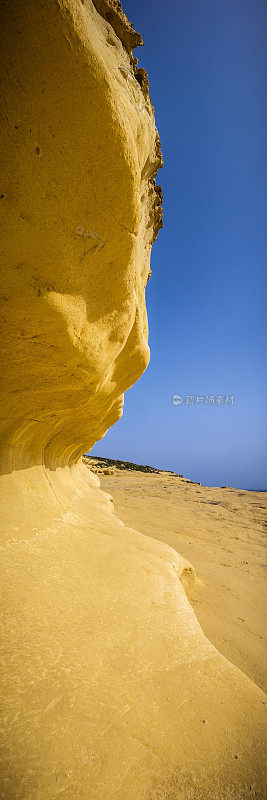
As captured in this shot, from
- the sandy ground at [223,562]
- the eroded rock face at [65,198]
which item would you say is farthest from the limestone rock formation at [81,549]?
the sandy ground at [223,562]

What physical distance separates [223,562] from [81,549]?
3376 mm

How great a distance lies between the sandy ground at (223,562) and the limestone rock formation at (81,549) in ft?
3.23

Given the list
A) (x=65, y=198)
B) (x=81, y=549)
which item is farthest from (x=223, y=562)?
(x=65, y=198)

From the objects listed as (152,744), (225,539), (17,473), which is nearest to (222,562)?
(225,539)

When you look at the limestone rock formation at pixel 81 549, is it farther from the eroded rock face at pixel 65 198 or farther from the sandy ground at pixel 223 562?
the sandy ground at pixel 223 562

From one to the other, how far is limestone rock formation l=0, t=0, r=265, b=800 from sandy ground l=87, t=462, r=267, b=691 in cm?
98

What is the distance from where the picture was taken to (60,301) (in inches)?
70.7

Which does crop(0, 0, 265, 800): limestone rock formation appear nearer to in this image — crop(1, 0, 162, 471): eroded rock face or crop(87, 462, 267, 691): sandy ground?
crop(1, 0, 162, 471): eroded rock face

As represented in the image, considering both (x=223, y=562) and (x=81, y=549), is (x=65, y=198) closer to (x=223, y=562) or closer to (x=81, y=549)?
(x=81, y=549)

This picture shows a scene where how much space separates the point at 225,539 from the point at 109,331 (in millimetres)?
5554

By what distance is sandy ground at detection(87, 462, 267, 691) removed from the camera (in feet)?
9.29

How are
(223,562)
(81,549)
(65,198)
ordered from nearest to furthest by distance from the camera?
1. (65,198)
2. (81,549)
3. (223,562)

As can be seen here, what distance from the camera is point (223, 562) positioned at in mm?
4988

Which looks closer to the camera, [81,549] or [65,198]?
[65,198]
